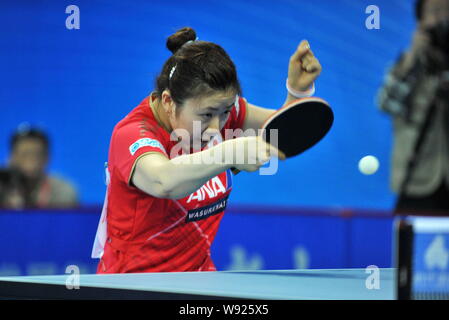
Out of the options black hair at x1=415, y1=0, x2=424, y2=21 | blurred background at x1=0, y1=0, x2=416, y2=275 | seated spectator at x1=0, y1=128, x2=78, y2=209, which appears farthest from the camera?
blurred background at x1=0, y1=0, x2=416, y2=275

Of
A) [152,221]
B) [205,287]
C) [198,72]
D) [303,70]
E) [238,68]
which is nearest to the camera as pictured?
[205,287]

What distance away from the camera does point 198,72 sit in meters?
2.58

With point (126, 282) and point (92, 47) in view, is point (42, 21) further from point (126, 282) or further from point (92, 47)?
point (126, 282)

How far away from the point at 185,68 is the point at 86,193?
3528 mm

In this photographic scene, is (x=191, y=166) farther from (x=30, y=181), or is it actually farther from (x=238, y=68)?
(x=238, y=68)

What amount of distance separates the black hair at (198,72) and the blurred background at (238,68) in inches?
110

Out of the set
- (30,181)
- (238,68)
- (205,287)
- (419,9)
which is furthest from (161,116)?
(238,68)

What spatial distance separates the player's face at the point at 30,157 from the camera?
5309mm

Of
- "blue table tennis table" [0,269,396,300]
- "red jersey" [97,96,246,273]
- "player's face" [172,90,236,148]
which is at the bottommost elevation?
"blue table tennis table" [0,269,396,300]

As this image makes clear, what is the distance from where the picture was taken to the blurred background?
227 inches

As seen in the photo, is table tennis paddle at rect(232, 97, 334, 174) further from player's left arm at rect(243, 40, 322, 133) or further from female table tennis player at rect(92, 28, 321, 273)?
player's left arm at rect(243, 40, 322, 133)

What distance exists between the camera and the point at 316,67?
2867mm

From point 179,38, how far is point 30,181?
9.09 feet

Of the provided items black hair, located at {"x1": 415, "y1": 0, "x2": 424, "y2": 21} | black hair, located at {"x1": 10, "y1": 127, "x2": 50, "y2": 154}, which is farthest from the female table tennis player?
black hair, located at {"x1": 10, "y1": 127, "x2": 50, "y2": 154}
